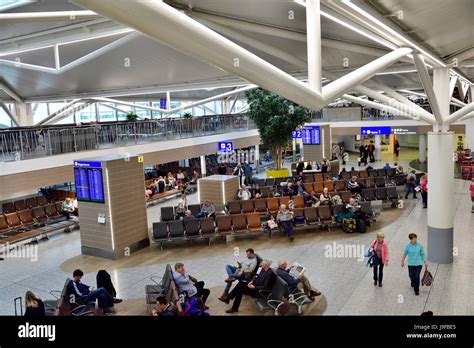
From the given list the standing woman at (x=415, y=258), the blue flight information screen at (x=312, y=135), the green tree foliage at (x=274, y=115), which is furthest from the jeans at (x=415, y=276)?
the blue flight information screen at (x=312, y=135)

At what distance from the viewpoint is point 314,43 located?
16.7ft

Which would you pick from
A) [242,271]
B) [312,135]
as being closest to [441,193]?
[242,271]

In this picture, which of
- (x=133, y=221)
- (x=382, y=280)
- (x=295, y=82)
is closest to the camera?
(x=295, y=82)

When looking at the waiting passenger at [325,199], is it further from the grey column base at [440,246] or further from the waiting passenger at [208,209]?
the grey column base at [440,246]

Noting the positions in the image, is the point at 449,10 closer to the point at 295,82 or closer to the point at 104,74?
the point at 295,82

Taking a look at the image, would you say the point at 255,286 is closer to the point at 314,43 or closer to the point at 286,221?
the point at 314,43

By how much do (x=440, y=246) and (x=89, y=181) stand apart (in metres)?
10.1

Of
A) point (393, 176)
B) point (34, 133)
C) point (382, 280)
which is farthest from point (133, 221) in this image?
point (393, 176)

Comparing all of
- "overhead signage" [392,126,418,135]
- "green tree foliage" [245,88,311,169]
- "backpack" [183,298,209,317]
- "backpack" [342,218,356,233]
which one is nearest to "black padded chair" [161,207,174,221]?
"backpack" [342,218,356,233]

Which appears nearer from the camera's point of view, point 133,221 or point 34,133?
point 133,221

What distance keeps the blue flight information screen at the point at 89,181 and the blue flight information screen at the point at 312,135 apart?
1862cm

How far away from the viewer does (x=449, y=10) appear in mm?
6645

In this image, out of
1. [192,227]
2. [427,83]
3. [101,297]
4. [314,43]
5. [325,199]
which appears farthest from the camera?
[325,199]
